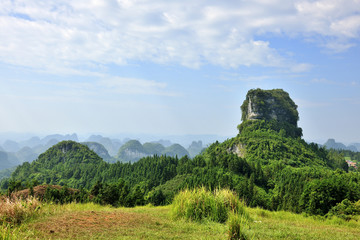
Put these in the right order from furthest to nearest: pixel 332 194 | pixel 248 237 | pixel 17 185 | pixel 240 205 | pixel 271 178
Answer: pixel 271 178 → pixel 17 185 → pixel 332 194 → pixel 240 205 → pixel 248 237

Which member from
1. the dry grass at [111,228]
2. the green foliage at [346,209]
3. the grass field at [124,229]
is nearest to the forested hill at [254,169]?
the green foliage at [346,209]

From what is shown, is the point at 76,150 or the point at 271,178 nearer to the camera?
the point at 271,178

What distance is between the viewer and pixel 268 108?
103188 mm

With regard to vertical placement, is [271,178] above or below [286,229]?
below

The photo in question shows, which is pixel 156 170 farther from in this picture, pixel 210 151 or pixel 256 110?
pixel 256 110

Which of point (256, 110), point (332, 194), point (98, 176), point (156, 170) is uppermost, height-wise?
point (256, 110)

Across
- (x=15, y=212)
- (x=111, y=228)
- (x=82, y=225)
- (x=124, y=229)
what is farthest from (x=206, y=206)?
(x=15, y=212)

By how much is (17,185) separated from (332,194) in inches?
1811

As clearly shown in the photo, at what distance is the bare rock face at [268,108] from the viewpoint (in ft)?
336

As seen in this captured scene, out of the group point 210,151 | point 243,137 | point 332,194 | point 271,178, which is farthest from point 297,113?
point 332,194

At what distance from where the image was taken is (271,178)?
6375cm

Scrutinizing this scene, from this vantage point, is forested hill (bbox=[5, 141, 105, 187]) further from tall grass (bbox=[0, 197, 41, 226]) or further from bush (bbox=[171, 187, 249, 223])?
bush (bbox=[171, 187, 249, 223])

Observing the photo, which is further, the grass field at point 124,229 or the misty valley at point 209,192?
the misty valley at point 209,192

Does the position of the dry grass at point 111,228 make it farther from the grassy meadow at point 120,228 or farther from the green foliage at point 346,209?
the green foliage at point 346,209
